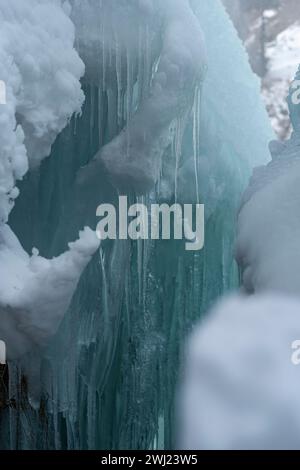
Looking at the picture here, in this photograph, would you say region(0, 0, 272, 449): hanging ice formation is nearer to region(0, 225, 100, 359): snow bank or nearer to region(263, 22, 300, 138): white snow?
region(0, 225, 100, 359): snow bank

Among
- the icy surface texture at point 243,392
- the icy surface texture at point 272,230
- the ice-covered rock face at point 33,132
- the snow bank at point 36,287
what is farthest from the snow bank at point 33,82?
the icy surface texture at point 243,392

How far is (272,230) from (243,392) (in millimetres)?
546

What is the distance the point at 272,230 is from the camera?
1.57 metres

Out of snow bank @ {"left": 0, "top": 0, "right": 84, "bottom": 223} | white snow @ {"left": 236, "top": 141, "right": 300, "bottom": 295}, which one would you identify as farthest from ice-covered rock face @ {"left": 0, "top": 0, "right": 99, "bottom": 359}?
white snow @ {"left": 236, "top": 141, "right": 300, "bottom": 295}

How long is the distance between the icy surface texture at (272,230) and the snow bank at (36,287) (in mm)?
431

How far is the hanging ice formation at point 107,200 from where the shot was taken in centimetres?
197

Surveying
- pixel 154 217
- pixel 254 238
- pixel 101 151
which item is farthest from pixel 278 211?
pixel 101 151

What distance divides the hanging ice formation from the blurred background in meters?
0.27

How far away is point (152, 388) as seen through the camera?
7.14ft

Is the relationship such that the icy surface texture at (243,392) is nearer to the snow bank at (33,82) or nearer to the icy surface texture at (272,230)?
the icy surface texture at (272,230)

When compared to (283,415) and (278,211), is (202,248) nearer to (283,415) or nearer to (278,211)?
(278,211)

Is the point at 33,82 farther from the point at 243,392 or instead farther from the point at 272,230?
the point at 243,392

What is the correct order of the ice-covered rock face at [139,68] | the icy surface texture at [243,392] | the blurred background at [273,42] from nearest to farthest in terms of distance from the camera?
the icy surface texture at [243,392] → the ice-covered rock face at [139,68] → the blurred background at [273,42]
